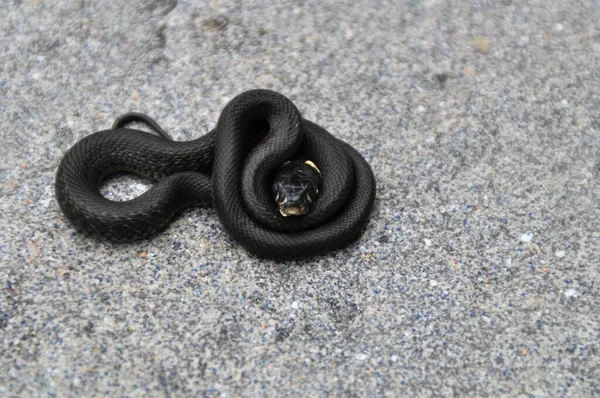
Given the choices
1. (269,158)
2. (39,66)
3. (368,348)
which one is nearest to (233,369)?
(368,348)

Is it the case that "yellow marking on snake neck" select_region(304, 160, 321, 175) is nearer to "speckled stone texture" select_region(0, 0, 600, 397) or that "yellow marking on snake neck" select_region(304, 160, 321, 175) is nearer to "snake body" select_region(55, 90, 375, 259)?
"snake body" select_region(55, 90, 375, 259)

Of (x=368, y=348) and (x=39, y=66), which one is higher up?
(x=39, y=66)

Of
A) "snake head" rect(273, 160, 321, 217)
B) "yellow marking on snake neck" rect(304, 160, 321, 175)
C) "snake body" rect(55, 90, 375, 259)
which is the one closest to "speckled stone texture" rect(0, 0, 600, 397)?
"snake body" rect(55, 90, 375, 259)

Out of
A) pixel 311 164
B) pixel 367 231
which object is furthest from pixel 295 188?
pixel 367 231

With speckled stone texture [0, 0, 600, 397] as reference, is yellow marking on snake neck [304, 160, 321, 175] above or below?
above

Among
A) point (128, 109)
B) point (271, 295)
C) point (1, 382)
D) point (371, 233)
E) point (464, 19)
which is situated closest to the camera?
point (1, 382)

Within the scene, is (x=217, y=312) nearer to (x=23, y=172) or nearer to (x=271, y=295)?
(x=271, y=295)
